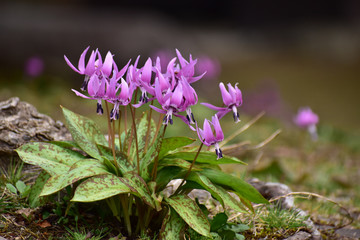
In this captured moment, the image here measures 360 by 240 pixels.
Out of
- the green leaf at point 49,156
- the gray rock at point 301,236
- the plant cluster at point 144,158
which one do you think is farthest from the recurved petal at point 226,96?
the gray rock at point 301,236

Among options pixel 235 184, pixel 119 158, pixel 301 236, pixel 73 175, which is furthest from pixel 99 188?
pixel 301 236

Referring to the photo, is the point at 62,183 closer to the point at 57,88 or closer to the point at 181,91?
the point at 181,91

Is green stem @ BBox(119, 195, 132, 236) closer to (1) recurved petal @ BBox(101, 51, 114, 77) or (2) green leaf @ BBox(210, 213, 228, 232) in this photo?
(2) green leaf @ BBox(210, 213, 228, 232)

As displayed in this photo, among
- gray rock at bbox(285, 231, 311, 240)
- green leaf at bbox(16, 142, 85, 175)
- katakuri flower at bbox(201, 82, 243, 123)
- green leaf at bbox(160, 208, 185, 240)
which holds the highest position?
katakuri flower at bbox(201, 82, 243, 123)

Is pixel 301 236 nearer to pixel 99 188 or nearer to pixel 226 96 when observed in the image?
pixel 226 96

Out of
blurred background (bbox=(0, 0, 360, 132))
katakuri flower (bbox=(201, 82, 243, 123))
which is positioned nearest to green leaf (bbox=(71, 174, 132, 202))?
katakuri flower (bbox=(201, 82, 243, 123))

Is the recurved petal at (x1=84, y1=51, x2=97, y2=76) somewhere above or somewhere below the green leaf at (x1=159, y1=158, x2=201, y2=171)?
above

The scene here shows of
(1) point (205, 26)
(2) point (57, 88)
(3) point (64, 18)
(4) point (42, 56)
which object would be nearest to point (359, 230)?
(2) point (57, 88)

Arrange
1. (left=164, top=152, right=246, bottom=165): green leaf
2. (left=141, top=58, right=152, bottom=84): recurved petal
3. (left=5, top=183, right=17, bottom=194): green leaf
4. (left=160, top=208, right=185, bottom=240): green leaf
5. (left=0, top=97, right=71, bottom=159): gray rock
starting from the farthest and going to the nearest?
(left=0, top=97, right=71, bottom=159): gray rock, (left=5, top=183, right=17, bottom=194): green leaf, (left=164, top=152, right=246, bottom=165): green leaf, (left=160, top=208, right=185, bottom=240): green leaf, (left=141, top=58, right=152, bottom=84): recurved petal
